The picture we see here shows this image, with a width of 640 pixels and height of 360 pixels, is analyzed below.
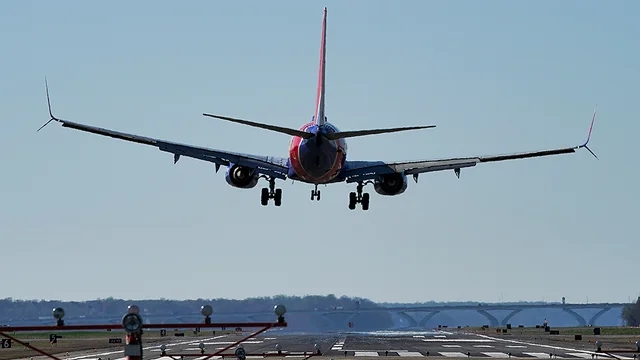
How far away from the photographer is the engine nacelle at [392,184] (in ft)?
332

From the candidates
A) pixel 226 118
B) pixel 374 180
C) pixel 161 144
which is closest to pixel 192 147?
pixel 161 144

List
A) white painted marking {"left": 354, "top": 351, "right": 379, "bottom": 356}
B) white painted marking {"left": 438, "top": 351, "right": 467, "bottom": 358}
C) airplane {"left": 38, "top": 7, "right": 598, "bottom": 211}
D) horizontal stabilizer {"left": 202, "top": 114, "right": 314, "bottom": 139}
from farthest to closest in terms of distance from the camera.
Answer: white painted marking {"left": 354, "top": 351, "right": 379, "bottom": 356}, white painted marking {"left": 438, "top": 351, "right": 467, "bottom": 358}, airplane {"left": 38, "top": 7, "right": 598, "bottom": 211}, horizontal stabilizer {"left": 202, "top": 114, "right": 314, "bottom": 139}

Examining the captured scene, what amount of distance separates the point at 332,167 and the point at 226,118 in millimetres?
20903

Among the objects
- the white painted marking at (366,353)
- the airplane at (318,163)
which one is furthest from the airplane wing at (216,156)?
the white painted marking at (366,353)

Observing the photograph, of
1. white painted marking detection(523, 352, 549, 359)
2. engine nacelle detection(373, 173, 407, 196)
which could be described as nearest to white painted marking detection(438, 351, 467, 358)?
white painted marking detection(523, 352, 549, 359)

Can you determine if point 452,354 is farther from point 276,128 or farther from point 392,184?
point 276,128

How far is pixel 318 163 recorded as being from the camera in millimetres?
91375

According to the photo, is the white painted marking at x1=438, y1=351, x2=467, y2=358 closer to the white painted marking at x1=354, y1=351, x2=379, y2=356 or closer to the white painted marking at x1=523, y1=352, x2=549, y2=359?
the white painted marking at x1=354, y1=351, x2=379, y2=356

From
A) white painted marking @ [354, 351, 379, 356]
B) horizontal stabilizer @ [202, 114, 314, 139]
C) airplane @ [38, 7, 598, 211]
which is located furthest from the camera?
white painted marking @ [354, 351, 379, 356]

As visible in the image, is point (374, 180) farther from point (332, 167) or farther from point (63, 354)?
point (63, 354)

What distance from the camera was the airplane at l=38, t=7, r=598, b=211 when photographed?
91312 millimetres

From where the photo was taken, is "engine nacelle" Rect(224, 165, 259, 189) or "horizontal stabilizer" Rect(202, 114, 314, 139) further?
"engine nacelle" Rect(224, 165, 259, 189)

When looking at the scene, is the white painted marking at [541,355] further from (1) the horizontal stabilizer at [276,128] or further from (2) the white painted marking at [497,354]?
(1) the horizontal stabilizer at [276,128]

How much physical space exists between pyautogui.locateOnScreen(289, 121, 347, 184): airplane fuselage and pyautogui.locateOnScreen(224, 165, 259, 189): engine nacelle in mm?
5730
